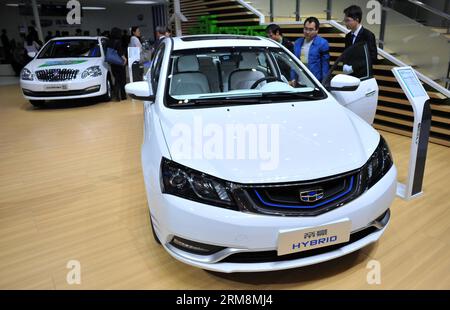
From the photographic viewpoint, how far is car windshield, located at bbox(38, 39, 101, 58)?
6664 mm

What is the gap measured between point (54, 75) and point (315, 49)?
15.0 ft

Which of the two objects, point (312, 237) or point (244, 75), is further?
point (244, 75)

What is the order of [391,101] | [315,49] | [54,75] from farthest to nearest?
[54,75], [391,101], [315,49]


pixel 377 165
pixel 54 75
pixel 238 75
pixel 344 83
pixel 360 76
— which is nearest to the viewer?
pixel 377 165

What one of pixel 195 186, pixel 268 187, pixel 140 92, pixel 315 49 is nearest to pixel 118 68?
pixel 315 49

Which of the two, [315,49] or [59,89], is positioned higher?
[315,49]

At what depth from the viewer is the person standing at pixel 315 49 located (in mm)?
3535

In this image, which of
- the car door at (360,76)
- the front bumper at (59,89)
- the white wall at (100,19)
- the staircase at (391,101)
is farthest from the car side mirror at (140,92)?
the white wall at (100,19)

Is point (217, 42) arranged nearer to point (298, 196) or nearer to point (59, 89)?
point (298, 196)

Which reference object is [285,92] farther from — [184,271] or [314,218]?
[184,271]

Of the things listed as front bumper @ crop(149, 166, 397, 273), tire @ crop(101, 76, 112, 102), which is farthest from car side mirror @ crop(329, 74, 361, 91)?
tire @ crop(101, 76, 112, 102)

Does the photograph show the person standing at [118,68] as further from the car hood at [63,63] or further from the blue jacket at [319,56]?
the blue jacket at [319,56]

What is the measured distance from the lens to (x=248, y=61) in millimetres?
2746

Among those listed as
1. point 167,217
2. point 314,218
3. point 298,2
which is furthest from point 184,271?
point 298,2
